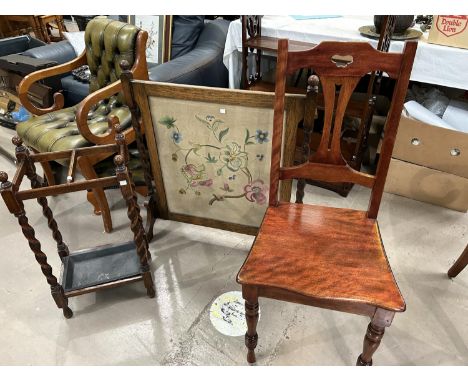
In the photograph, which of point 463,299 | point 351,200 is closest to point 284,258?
point 463,299

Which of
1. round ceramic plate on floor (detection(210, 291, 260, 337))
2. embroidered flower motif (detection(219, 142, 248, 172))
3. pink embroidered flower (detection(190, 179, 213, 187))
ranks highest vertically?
embroidered flower motif (detection(219, 142, 248, 172))

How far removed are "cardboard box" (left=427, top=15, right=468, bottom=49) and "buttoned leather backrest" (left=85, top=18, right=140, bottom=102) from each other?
148 centimetres

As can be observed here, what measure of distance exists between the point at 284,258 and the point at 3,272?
1.36m

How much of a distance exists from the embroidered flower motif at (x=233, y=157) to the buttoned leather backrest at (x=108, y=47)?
0.81 metres

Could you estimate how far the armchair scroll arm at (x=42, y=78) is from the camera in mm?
1935

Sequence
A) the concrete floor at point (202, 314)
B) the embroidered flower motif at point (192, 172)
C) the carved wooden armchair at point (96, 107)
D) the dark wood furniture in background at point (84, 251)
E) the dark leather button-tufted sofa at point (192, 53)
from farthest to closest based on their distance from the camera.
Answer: the dark leather button-tufted sofa at point (192, 53) < the carved wooden armchair at point (96, 107) < the embroidered flower motif at point (192, 172) < the concrete floor at point (202, 314) < the dark wood furniture in background at point (84, 251)

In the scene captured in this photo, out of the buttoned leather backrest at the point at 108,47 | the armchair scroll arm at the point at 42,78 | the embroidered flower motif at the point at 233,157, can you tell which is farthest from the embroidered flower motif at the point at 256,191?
the armchair scroll arm at the point at 42,78

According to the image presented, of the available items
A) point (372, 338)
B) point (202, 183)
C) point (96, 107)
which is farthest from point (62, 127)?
point (372, 338)

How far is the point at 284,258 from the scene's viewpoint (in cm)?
107

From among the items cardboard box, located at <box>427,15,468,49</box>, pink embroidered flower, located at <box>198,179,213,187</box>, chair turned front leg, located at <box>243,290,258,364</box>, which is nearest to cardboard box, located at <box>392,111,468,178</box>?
cardboard box, located at <box>427,15,468,49</box>

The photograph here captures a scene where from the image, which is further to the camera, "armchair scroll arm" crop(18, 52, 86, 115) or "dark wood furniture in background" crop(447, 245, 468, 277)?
"armchair scroll arm" crop(18, 52, 86, 115)

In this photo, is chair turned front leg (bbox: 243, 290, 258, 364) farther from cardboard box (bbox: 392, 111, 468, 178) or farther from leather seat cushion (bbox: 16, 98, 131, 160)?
cardboard box (bbox: 392, 111, 468, 178)

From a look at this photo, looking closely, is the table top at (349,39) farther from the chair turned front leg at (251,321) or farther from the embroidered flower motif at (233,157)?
the chair turned front leg at (251,321)

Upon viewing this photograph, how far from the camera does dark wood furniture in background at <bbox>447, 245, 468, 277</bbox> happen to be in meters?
1.44
